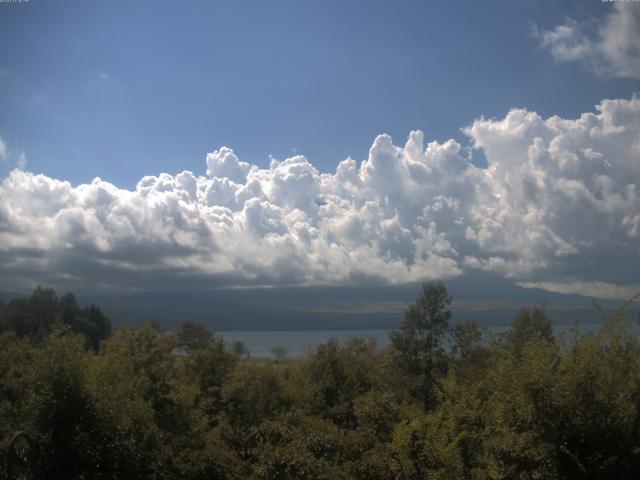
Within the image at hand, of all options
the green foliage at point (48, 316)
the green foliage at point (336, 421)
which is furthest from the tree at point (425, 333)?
the green foliage at point (48, 316)

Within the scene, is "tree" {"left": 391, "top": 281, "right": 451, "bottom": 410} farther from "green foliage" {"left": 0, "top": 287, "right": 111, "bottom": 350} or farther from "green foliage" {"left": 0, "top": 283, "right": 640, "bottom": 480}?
"green foliage" {"left": 0, "top": 287, "right": 111, "bottom": 350}

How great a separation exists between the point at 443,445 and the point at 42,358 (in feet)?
36.9

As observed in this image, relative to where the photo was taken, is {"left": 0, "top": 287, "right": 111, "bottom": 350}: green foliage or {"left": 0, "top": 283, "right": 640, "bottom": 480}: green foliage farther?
{"left": 0, "top": 287, "right": 111, "bottom": 350}: green foliage

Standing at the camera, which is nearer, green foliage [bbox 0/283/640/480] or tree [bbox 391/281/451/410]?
green foliage [bbox 0/283/640/480]

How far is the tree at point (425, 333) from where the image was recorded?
40469mm

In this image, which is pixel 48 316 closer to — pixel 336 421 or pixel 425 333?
pixel 425 333

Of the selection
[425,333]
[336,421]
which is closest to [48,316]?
[425,333]

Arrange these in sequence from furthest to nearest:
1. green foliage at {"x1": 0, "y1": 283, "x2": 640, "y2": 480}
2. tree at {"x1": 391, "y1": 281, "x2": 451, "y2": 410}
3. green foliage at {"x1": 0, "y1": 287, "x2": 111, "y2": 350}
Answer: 1. green foliage at {"x1": 0, "y1": 287, "x2": 111, "y2": 350}
2. tree at {"x1": 391, "y1": 281, "x2": 451, "y2": 410}
3. green foliage at {"x1": 0, "y1": 283, "x2": 640, "y2": 480}

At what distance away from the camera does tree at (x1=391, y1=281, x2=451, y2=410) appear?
133 ft

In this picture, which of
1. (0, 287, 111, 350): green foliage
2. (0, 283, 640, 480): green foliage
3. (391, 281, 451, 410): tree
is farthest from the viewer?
(0, 287, 111, 350): green foliage

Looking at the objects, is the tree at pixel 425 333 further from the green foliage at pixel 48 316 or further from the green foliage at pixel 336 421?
the green foliage at pixel 48 316

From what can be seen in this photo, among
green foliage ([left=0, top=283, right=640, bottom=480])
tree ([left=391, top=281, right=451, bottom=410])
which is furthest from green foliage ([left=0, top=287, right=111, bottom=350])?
green foliage ([left=0, top=283, right=640, bottom=480])

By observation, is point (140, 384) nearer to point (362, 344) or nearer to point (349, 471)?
point (349, 471)

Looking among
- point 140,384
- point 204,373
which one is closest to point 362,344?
point 204,373
